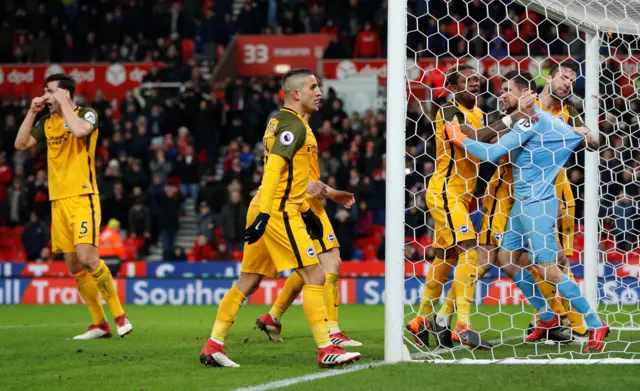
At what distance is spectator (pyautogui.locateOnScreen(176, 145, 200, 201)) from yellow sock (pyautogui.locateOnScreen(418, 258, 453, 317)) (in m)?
12.2

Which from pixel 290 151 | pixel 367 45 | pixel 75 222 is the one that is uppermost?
pixel 367 45

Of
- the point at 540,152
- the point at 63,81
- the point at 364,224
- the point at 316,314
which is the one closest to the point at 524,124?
the point at 540,152

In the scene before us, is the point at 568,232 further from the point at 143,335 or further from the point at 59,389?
the point at 59,389

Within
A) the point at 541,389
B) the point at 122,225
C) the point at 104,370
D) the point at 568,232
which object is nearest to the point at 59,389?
the point at 104,370

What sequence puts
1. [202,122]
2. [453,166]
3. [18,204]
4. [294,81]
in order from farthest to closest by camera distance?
[202,122] < [18,204] < [453,166] < [294,81]

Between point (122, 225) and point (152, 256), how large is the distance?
34.0 inches

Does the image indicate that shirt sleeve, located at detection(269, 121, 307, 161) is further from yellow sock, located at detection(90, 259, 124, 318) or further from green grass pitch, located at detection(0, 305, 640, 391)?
yellow sock, located at detection(90, 259, 124, 318)

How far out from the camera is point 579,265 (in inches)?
593

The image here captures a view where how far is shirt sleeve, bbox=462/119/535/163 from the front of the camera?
7.48 metres

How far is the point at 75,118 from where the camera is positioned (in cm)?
891

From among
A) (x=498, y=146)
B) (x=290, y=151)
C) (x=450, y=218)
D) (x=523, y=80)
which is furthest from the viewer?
(x=450, y=218)

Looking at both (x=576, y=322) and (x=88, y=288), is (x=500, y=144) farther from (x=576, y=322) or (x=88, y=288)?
(x=88, y=288)

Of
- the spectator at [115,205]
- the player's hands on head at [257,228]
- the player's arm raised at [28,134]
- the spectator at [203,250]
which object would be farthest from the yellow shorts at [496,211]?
the spectator at [115,205]

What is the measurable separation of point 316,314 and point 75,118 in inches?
132
